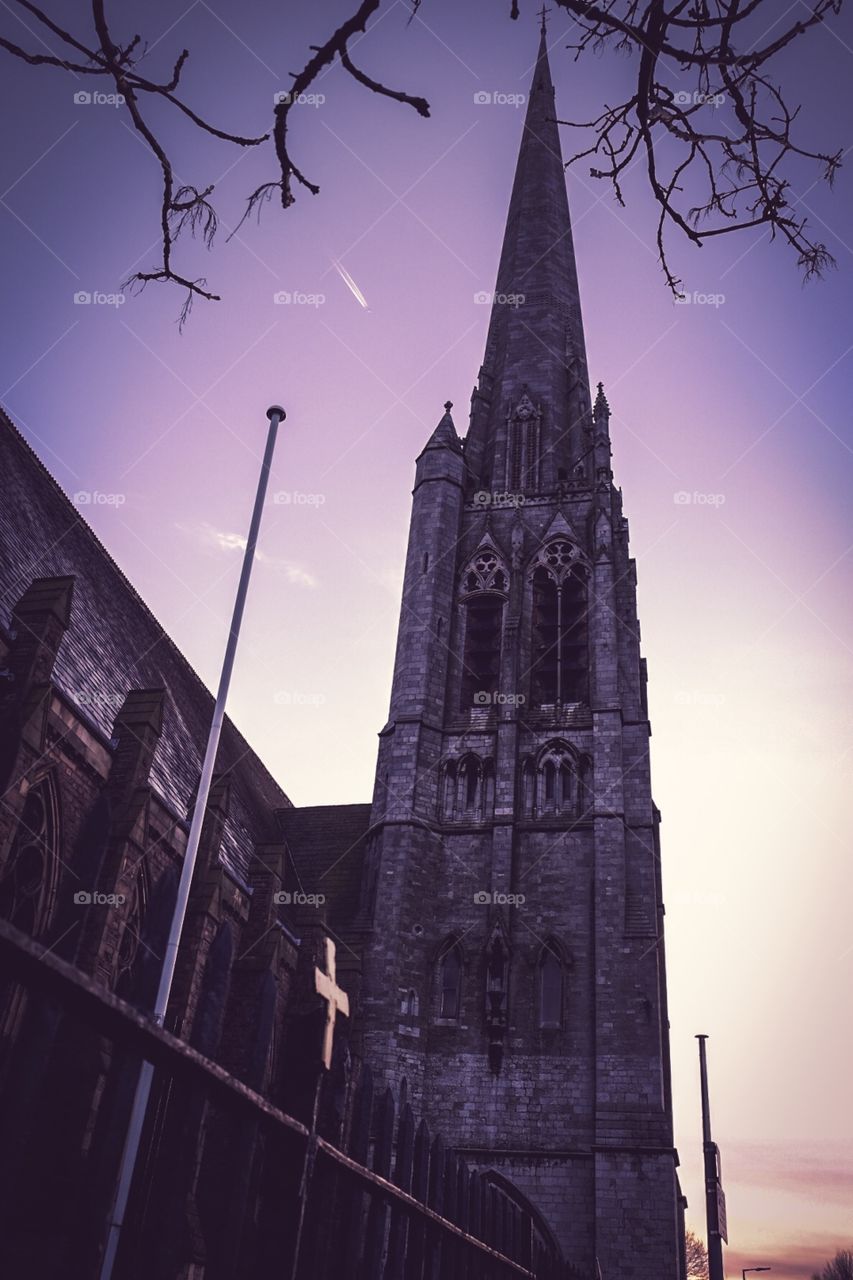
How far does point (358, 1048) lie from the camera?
20.9m

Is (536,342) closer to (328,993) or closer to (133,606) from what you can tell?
(133,606)

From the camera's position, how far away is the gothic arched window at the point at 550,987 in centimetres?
2180

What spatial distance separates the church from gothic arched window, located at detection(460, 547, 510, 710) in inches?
3.6

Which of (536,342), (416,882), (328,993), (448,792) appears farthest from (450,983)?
(536,342)

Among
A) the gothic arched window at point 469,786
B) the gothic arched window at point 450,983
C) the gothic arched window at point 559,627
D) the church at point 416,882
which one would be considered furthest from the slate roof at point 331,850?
the gothic arched window at point 559,627

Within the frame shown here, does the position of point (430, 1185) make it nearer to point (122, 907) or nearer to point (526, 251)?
point (122, 907)

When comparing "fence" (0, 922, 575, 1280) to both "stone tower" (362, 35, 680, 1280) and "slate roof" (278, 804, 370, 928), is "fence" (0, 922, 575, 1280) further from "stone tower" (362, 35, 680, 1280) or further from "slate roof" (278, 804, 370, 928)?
"slate roof" (278, 804, 370, 928)

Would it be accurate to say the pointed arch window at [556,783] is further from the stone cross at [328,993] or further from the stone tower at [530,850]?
the stone cross at [328,993]

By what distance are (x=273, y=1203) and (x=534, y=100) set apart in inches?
2094

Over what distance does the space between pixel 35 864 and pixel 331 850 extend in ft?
47.2

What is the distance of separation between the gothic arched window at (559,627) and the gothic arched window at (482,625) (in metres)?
1.05

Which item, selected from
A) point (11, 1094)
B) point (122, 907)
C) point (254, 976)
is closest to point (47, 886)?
point (122, 907)

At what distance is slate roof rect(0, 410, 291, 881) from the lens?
16578mm

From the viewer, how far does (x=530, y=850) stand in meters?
24.0
